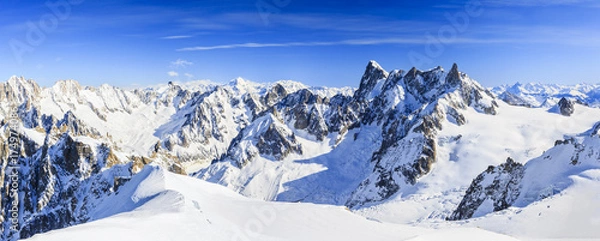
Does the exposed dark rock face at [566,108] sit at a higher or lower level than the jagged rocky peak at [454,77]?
lower

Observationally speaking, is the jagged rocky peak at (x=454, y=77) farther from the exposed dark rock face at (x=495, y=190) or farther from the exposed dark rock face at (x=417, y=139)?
the exposed dark rock face at (x=495, y=190)

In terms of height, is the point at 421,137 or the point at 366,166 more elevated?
the point at 421,137

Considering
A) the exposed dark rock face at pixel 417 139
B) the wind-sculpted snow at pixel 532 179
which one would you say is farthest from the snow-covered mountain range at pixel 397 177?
the exposed dark rock face at pixel 417 139

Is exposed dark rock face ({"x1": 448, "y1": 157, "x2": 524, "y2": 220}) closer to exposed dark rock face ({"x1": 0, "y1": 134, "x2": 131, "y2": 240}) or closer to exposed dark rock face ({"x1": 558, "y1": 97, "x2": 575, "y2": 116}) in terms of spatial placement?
exposed dark rock face ({"x1": 0, "y1": 134, "x2": 131, "y2": 240})

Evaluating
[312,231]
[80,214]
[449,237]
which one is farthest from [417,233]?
[80,214]

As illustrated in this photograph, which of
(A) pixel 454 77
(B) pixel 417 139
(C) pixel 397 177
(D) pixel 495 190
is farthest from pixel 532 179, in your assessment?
(A) pixel 454 77

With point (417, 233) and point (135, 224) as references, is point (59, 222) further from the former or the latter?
point (417, 233)

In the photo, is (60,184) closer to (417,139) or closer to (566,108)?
(417,139)
